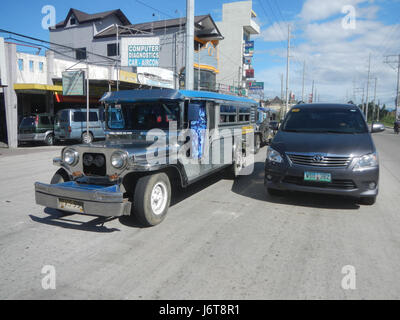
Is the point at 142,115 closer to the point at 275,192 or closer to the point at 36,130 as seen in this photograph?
the point at 275,192

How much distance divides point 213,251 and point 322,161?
263 centimetres

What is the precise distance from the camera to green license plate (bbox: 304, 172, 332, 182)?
5.34 m

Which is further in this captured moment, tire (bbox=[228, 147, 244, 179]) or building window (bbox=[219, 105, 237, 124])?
tire (bbox=[228, 147, 244, 179])

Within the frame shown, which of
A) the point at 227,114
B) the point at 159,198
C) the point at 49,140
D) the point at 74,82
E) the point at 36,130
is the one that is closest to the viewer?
the point at 159,198

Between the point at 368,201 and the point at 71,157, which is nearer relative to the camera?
the point at 71,157

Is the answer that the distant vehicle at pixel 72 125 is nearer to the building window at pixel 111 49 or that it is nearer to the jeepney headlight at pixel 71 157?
the jeepney headlight at pixel 71 157

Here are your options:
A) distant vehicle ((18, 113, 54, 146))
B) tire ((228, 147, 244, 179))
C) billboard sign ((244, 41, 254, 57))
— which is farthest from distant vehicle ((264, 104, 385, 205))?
billboard sign ((244, 41, 254, 57))

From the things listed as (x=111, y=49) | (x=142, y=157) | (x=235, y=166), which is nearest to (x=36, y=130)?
(x=235, y=166)

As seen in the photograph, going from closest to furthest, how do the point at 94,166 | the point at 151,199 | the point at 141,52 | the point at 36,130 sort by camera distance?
1. the point at 151,199
2. the point at 94,166
3. the point at 36,130
4. the point at 141,52

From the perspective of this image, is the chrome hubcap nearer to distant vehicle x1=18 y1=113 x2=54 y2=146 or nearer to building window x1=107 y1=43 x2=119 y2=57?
distant vehicle x1=18 y1=113 x2=54 y2=146

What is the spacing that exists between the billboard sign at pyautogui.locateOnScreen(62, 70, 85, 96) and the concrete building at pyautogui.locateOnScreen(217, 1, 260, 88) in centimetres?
2769

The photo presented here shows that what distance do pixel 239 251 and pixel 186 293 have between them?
1.13 meters

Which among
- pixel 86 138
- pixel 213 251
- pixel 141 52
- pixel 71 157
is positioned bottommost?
pixel 213 251

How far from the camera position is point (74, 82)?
18219mm
